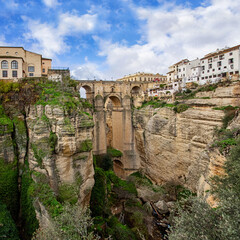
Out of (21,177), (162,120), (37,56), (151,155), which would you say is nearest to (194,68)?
(162,120)

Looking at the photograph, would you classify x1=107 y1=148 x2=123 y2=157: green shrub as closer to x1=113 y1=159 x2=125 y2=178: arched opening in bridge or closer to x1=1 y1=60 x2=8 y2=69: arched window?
x1=113 y1=159 x2=125 y2=178: arched opening in bridge

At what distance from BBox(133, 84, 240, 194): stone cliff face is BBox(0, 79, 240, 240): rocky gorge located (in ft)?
0.30

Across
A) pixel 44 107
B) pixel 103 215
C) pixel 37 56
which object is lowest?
pixel 103 215

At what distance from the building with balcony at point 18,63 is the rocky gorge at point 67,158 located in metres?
4.00

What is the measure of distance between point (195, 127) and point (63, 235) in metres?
13.5

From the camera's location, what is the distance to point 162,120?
20000 millimetres

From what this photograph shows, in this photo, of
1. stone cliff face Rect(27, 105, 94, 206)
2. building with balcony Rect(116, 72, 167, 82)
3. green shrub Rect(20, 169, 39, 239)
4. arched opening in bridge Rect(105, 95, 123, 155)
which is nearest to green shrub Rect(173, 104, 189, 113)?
arched opening in bridge Rect(105, 95, 123, 155)

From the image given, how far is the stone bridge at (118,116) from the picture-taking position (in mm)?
23953

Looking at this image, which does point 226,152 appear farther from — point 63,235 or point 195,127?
point 195,127

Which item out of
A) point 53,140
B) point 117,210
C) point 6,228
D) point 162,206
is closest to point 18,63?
point 53,140

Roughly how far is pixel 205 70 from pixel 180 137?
14934 mm

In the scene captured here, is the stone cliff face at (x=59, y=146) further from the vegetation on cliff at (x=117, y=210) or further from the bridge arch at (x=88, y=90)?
the bridge arch at (x=88, y=90)

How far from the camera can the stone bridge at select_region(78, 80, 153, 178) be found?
943 inches

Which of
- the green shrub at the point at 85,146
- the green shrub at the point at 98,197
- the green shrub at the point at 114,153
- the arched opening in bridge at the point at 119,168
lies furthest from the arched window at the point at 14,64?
the arched opening in bridge at the point at 119,168
